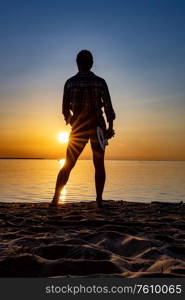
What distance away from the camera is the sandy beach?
264cm

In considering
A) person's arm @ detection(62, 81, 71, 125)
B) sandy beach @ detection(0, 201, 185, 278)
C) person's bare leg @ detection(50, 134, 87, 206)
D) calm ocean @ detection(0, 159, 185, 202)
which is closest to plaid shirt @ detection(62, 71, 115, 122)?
person's arm @ detection(62, 81, 71, 125)

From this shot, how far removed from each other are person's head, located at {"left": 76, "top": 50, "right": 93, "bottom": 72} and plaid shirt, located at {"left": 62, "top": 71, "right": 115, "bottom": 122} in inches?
3.9

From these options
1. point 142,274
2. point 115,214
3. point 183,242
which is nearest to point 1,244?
point 142,274

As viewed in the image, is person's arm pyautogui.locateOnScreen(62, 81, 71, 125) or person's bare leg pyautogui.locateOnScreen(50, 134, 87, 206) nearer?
person's bare leg pyautogui.locateOnScreen(50, 134, 87, 206)

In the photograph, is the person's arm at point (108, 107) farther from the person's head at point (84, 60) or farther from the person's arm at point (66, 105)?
the person's arm at point (66, 105)

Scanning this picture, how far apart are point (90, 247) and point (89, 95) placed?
363cm

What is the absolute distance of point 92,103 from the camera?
623 centimetres

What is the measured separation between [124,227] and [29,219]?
148 centimetres

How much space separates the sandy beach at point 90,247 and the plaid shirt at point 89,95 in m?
2.10

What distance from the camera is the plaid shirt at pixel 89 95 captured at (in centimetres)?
623

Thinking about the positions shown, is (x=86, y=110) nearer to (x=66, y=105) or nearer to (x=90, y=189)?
(x=66, y=105)

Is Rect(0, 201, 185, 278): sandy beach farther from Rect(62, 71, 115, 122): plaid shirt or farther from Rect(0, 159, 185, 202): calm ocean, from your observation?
Rect(0, 159, 185, 202): calm ocean

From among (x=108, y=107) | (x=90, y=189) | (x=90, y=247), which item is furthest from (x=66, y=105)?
(x=90, y=189)

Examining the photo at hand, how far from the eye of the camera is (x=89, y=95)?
6234 mm
